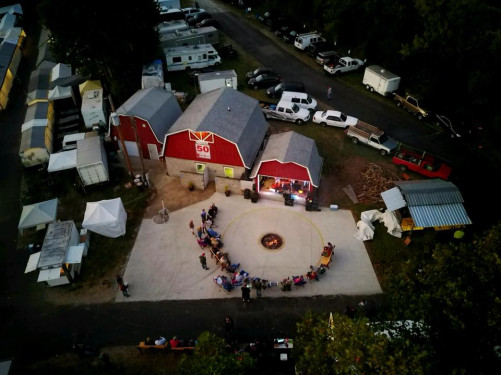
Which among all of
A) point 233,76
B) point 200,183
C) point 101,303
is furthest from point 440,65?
point 101,303

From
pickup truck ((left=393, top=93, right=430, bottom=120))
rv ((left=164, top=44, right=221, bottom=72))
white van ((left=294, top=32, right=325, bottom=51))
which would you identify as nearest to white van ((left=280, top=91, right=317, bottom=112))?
pickup truck ((left=393, top=93, right=430, bottom=120))

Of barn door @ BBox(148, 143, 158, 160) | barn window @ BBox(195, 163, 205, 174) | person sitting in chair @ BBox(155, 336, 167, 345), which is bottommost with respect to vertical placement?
barn door @ BBox(148, 143, 158, 160)

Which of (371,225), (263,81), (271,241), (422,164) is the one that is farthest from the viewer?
(263,81)

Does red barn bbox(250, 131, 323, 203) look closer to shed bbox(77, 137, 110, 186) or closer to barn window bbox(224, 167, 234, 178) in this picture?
barn window bbox(224, 167, 234, 178)

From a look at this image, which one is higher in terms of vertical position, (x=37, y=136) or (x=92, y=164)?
(x=92, y=164)

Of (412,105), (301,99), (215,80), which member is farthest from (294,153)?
(412,105)

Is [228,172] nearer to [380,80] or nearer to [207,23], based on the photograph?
[380,80]
